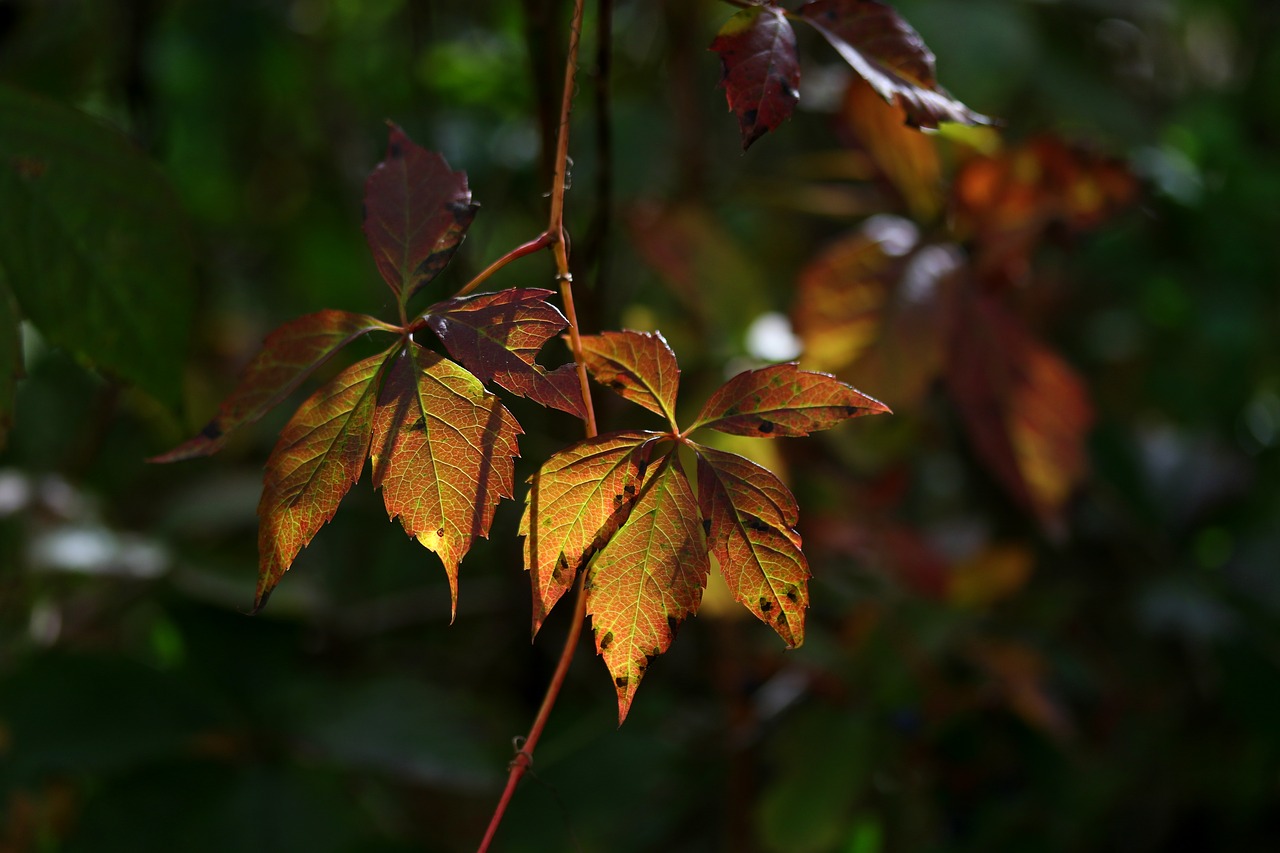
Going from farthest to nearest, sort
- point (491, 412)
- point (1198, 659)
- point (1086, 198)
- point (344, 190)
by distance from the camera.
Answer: point (344, 190) → point (1198, 659) → point (1086, 198) → point (491, 412)

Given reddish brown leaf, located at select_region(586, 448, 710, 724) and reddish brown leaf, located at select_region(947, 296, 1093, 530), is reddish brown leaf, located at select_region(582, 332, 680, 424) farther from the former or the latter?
reddish brown leaf, located at select_region(947, 296, 1093, 530)

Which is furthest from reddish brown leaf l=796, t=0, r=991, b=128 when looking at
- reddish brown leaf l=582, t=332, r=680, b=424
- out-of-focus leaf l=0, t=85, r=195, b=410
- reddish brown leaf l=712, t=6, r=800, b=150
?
out-of-focus leaf l=0, t=85, r=195, b=410

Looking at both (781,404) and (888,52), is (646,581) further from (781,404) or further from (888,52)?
(888,52)

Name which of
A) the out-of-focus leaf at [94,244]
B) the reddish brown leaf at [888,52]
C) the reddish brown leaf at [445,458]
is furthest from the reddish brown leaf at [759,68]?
the out-of-focus leaf at [94,244]

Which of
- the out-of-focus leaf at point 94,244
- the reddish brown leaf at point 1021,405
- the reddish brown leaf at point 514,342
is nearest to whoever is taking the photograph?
the reddish brown leaf at point 514,342

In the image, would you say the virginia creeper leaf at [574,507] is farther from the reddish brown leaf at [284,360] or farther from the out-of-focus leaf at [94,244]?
the out-of-focus leaf at [94,244]

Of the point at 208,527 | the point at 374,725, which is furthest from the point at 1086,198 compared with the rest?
the point at 208,527

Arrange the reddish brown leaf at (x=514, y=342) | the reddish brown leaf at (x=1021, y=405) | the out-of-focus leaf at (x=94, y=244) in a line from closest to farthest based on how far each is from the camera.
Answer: the reddish brown leaf at (x=514, y=342), the out-of-focus leaf at (x=94, y=244), the reddish brown leaf at (x=1021, y=405)

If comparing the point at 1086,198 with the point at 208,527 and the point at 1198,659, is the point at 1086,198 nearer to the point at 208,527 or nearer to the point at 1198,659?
the point at 1198,659

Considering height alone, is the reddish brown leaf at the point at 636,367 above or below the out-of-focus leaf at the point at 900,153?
above
